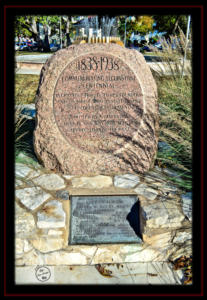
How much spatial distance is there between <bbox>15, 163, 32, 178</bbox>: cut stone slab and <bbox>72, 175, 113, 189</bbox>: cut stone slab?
55cm

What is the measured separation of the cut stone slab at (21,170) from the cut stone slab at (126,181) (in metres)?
1.01

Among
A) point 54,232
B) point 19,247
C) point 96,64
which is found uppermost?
point 96,64

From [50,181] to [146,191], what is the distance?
1.03 m

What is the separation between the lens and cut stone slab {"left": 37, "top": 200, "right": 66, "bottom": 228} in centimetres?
221

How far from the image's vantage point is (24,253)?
2.18 meters

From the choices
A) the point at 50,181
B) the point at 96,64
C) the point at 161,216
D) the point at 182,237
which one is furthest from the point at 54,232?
the point at 96,64

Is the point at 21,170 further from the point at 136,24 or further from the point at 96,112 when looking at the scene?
the point at 136,24

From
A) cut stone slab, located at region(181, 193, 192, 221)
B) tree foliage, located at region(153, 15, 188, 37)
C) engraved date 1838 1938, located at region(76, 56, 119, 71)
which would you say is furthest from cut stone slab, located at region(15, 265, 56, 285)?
tree foliage, located at region(153, 15, 188, 37)

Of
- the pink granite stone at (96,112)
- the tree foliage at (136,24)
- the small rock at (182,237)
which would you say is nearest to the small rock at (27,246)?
the pink granite stone at (96,112)

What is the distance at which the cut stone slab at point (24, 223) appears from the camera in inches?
85.8

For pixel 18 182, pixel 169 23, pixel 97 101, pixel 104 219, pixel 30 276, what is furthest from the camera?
pixel 169 23

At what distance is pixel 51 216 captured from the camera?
89.0 inches
